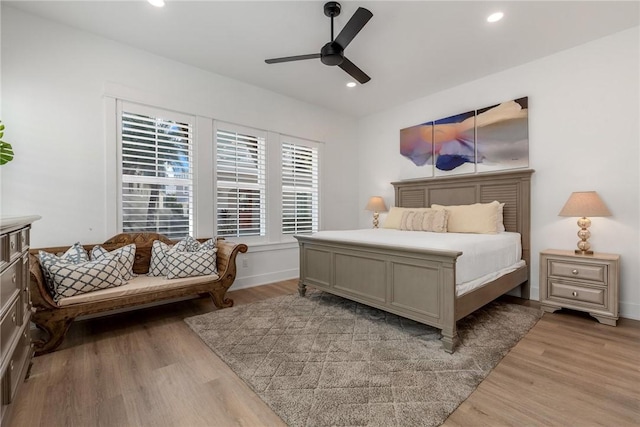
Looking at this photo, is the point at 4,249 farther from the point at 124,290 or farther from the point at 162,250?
the point at 162,250

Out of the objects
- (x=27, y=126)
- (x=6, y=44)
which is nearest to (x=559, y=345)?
(x=27, y=126)

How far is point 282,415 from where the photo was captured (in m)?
1.51

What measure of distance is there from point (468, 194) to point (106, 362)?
4.28m

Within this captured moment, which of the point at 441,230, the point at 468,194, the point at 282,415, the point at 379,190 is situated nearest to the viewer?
the point at 282,415

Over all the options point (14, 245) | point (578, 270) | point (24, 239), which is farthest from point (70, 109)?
point (578, 270)

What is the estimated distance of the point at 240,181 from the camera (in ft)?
13.1

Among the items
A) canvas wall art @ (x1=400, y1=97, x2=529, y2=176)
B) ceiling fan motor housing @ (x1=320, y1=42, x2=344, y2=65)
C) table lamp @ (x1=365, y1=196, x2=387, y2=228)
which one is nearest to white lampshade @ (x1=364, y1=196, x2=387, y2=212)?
table lamp @ (x1=365, y1=196, x2=387, y2=228)

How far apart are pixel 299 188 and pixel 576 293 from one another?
365cm

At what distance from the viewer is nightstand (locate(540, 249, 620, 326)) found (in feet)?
8.66

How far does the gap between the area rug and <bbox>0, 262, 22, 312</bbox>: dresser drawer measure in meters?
1.26

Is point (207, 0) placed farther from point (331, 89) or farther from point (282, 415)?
point (282, 415)

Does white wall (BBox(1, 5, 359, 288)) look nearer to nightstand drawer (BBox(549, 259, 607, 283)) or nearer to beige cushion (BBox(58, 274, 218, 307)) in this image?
beige cushion (BBox(58, 274, 218, 307))

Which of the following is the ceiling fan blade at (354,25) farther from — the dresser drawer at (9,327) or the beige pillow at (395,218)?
the dresser drawer at (9,327)

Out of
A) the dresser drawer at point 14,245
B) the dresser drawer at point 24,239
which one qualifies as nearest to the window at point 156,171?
the dresser drawer at point 24,239
